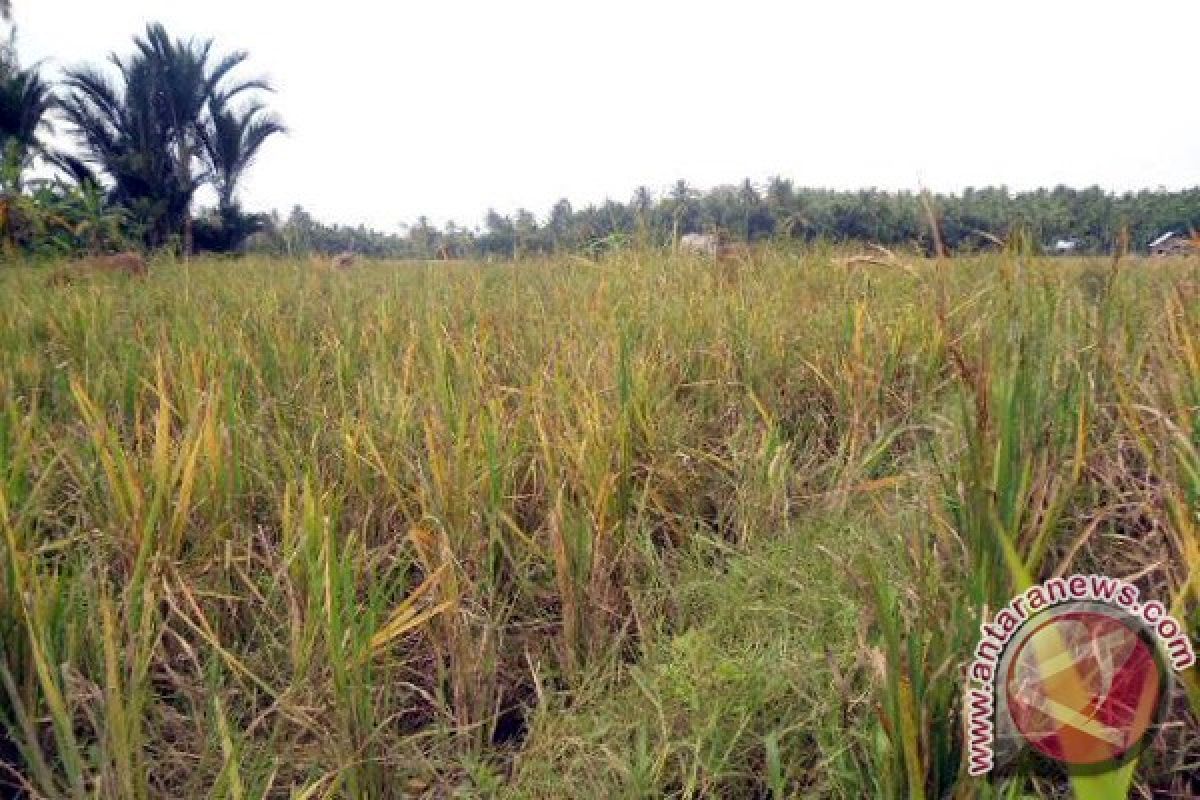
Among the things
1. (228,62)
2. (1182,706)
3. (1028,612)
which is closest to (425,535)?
(1028,612)

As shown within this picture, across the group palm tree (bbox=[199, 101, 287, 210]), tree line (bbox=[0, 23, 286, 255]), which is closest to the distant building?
tree line (bbox=[0, 23, 286, 255])

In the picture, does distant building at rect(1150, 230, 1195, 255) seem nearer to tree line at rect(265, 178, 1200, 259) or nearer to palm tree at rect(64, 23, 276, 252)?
tree line at rect(265, 178, 1200, 259)

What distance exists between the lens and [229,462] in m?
1.35

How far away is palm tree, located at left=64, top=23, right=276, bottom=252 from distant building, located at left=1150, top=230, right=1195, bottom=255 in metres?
12.5

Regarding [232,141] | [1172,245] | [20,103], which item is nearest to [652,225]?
[1172,245]

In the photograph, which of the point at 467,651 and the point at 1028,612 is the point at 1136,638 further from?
the point at 467,651

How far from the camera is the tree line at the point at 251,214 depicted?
3.27 m

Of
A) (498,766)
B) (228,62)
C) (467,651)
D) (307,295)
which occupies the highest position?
(228,62)

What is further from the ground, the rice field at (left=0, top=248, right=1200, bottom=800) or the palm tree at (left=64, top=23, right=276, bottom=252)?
the palm tree at (left=64, top=23, right=276, bottom=252)

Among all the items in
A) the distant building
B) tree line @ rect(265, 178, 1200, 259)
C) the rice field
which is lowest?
the rice field

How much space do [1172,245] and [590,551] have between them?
5.22 feet

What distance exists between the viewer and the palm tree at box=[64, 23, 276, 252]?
12328 mm

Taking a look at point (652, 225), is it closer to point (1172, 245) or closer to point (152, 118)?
point (1172, 245)

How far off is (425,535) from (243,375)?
0.89 meters
